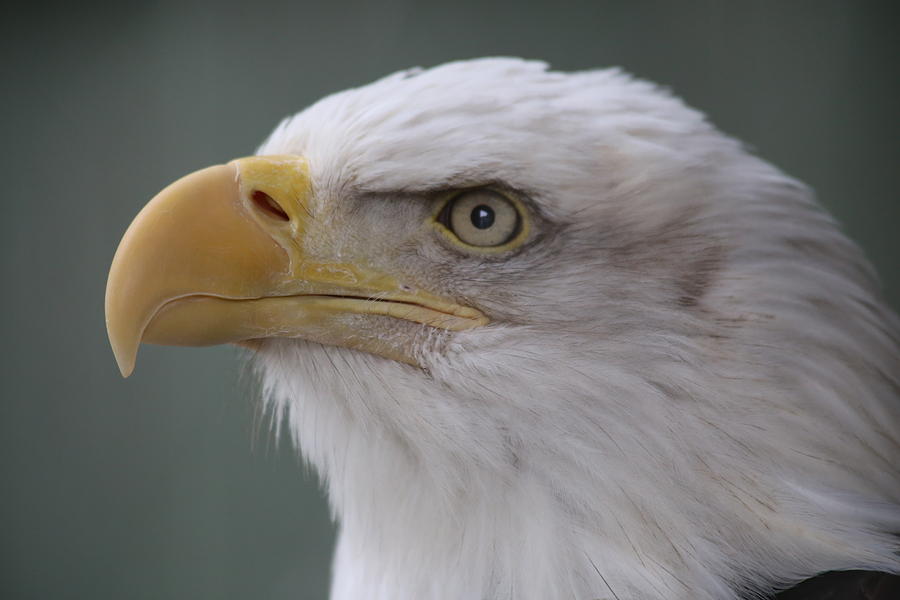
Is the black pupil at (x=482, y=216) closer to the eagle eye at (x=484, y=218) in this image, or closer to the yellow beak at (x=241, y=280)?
the eagle eye at (x=484, y=218)

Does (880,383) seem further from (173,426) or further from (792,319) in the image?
(173,426)

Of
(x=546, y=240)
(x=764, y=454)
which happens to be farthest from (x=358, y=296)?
(x=764, y=454)

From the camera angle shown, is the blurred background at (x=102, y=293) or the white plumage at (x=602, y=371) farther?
the blurred background at (x=102, y=293)

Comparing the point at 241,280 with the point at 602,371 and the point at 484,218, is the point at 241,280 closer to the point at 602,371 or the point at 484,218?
the point at 484,218

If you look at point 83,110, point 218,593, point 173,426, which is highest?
point 83,110

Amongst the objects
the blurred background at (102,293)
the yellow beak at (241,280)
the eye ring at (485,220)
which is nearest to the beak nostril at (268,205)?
the yellow beak at (241,280)

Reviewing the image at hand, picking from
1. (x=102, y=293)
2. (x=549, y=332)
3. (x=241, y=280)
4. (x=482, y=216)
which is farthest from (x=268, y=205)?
(x=102, y=293)
